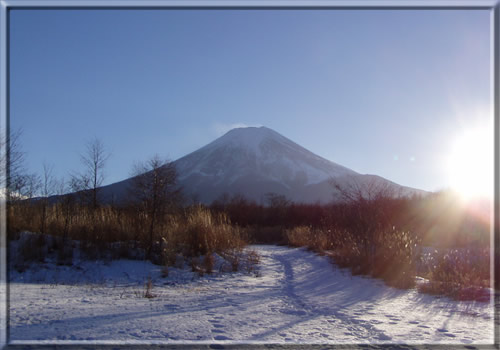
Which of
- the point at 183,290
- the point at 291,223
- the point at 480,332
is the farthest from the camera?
the point at 291,223

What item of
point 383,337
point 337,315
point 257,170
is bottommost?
point 337,315

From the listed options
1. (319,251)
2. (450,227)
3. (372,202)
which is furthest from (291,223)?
(372,202)

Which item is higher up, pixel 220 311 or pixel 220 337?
pixel 220 337

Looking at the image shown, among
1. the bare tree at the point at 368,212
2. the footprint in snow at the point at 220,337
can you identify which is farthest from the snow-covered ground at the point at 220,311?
the bare tree at the point at 368,212

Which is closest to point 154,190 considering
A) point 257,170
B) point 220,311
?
point 220,311

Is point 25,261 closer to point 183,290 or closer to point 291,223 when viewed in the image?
point 183,290

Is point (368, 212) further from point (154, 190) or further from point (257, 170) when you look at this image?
point (257, 170)

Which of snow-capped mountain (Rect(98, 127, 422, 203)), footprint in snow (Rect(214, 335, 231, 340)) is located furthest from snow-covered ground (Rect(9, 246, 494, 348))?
snow-capped mountain (Rect(98, 127, 422, 203))
